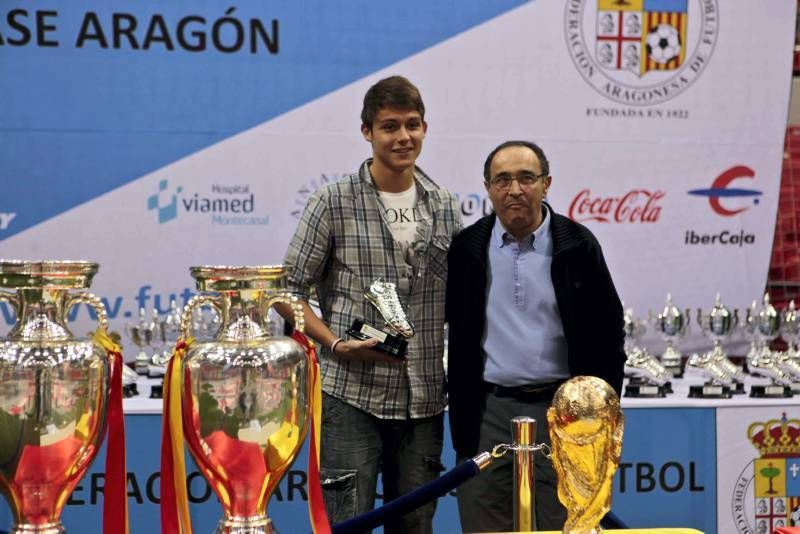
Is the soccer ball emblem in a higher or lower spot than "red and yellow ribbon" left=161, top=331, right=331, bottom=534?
higher

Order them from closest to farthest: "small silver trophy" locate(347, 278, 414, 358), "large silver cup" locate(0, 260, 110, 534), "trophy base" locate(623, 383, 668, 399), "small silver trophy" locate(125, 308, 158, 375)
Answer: "large silver cup" locate(0, 260, 110, 534) → "small silver trophy" locate(347, 278, 414, 358) → "trophy base" locate(623, 383, 668, 399) → "small silver trophy" locate(125, 308, 158, 375)

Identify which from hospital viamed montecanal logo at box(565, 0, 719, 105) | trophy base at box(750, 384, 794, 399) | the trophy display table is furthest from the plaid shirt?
hospital viamed montecanal logo at box(565, 0, 719, 105)

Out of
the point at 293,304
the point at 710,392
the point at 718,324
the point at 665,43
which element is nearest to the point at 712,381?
the point at 710,392

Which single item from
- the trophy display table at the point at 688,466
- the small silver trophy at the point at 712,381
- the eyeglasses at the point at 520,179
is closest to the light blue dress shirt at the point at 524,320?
the eyeglasses at the point at 520,179

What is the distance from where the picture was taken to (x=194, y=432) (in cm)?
145

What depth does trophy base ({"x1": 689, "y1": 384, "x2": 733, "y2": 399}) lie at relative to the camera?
13.0ft

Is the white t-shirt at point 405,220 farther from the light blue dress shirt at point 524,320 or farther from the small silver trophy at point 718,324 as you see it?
the small silver trophy at point 718,324

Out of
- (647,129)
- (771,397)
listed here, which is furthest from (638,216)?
(771,397)

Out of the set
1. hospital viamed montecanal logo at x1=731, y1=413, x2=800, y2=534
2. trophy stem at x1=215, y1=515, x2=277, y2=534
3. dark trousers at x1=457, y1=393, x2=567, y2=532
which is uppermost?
trophy stem at x1=215, y1=515, x2=277, y2=534

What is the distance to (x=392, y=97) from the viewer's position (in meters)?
2.82

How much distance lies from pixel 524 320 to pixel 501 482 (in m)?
0.40

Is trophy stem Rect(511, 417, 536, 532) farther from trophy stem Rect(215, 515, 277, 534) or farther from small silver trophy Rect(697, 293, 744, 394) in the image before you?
small silver trophy Rect(697, 293, 744, 394)

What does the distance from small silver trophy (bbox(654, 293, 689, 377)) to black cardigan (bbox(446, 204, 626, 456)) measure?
159 cm

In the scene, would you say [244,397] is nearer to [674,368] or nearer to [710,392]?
[710,392]
